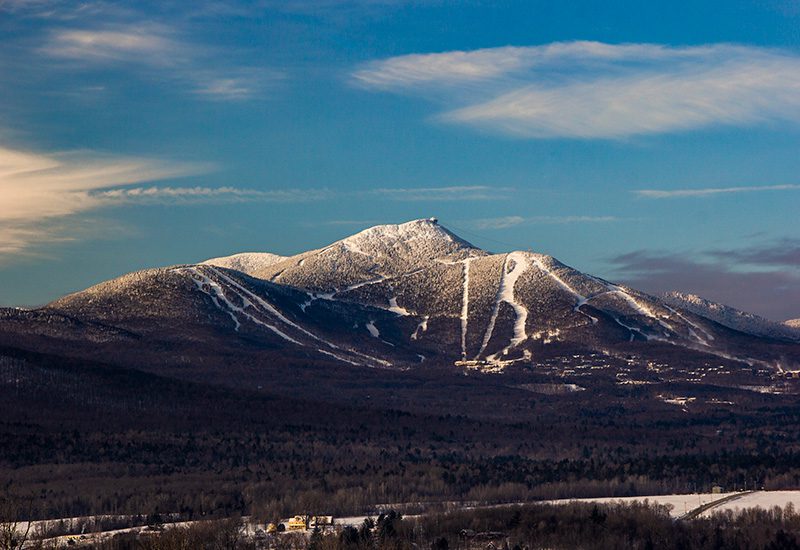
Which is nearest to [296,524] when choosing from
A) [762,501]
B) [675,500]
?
[675,500]

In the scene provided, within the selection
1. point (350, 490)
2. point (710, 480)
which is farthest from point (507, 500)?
point (710, 480)

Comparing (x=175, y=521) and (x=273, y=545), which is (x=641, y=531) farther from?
(x=175, y=521)

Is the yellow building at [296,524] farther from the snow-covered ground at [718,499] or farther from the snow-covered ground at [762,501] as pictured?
the snow-covered ground at [762,501]

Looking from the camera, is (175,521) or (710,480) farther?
(710,480)

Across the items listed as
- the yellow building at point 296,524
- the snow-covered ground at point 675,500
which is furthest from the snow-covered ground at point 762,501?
the yellow building at point 296,524

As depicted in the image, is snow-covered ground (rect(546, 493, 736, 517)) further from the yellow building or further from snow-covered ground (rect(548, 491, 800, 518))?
the yellow building

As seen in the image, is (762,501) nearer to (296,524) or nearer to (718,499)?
(718,499)

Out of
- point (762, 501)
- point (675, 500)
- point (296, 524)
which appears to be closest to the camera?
point (296, 524)

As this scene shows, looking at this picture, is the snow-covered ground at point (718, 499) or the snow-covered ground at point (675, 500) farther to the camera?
the snow-covered ground at point (675, 500)

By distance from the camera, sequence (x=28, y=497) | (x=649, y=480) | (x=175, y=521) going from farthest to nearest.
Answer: (x=649, y=480) < (x=28, y=497) < (x=175, y=521)

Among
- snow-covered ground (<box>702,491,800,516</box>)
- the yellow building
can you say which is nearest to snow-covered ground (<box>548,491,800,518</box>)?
snow-covered ground (<box>702,491,800,516</box>)

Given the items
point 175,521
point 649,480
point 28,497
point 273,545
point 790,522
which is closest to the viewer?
point 273,545
